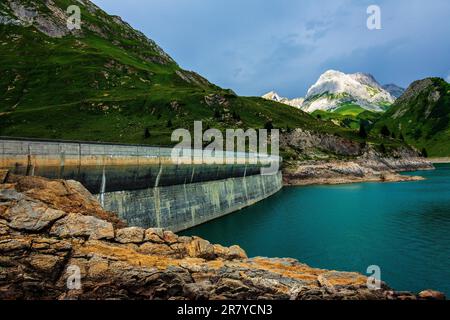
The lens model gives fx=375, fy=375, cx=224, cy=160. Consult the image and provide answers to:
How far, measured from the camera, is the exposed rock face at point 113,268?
2230 cm

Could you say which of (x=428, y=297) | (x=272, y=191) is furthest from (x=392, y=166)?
(x=428, y=297)

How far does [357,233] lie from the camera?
5528cm

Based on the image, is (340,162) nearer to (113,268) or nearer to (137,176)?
(137,176)

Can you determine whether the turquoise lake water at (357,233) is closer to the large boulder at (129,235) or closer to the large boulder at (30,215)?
the large boulder at (129,235)

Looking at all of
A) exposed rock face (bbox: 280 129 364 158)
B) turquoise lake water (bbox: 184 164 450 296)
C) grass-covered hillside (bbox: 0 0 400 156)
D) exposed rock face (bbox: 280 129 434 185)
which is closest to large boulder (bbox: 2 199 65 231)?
turquoise lake water (bbox: 184 164 450 296)

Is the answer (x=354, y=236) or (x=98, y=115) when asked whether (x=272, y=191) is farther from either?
(x=98, y=115)

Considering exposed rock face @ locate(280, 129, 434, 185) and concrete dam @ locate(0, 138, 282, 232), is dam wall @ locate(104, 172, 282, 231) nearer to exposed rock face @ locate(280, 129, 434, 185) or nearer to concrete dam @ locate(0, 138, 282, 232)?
concrete dam @ locate(0, 138, 282, 232)

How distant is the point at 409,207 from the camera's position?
75.7 metres

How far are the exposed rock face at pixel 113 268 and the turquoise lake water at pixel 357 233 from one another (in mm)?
13495

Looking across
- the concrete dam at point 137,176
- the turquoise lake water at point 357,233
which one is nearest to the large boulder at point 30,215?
the concrete dam at point 137,176

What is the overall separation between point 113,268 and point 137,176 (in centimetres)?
2365

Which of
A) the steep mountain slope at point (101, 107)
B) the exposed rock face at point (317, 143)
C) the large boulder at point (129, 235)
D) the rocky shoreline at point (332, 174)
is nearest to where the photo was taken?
the large boulder at point (129, 235)

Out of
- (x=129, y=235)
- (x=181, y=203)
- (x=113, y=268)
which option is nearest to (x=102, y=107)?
(x=181, y=203)

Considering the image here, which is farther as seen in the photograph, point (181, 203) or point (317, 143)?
point (317, 143)
